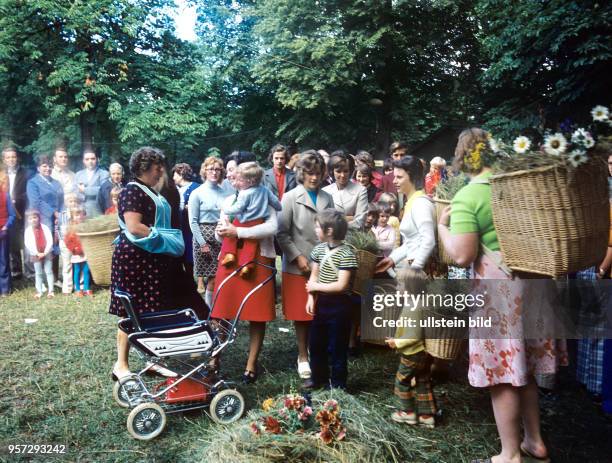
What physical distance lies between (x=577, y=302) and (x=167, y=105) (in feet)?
59.4

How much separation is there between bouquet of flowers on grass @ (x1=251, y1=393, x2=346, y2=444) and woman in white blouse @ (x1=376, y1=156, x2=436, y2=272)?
1.24 m

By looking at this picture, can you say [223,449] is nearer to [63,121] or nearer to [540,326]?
[540,326]

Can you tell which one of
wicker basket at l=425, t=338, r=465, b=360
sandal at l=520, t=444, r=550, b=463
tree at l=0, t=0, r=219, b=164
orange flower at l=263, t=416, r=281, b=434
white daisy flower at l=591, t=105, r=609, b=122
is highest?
tree at l=0, t=0, r=219, b=164

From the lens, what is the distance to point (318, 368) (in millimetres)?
4496

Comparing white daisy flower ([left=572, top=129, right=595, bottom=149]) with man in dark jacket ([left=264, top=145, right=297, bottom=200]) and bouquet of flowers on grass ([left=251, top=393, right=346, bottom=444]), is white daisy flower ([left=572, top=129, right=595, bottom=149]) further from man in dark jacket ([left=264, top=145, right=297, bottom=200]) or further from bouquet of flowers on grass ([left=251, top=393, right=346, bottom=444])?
man in dark jacket ([left=264, top=145, right=297, bottom=200])

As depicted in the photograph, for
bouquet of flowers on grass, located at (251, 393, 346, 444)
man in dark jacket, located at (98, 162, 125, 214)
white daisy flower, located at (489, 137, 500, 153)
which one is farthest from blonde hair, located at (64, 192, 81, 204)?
white daisy flower, located at (489, 137, 500, 153)

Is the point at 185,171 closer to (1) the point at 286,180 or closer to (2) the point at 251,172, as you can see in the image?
(1) the point at 286,180

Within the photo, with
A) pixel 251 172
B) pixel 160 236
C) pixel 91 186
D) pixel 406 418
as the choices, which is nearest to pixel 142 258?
pixel 160 236

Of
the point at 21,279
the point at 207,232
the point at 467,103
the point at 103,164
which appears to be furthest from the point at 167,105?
the point at 207,232

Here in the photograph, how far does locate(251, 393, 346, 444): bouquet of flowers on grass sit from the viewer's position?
3.17m

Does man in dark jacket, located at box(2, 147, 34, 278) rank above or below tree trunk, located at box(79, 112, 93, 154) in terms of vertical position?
below

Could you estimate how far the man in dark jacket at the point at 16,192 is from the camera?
8.86m

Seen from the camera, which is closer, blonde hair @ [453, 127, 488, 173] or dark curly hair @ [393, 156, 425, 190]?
blonde hair @ [453, 127, 488, 173]

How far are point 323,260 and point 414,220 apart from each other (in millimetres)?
772
